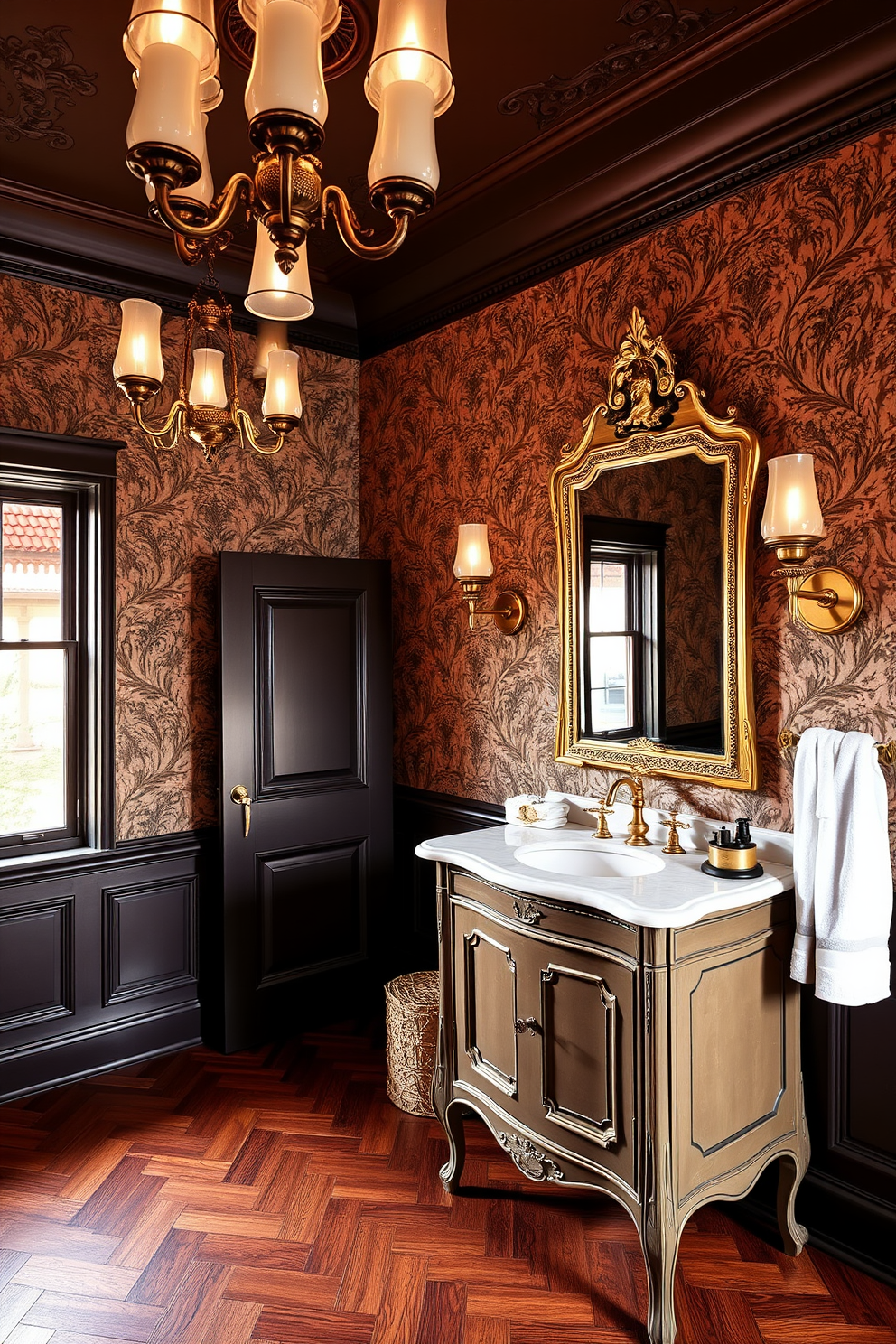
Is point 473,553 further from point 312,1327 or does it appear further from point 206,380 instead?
point 312,1327

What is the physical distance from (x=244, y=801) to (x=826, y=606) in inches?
84.4

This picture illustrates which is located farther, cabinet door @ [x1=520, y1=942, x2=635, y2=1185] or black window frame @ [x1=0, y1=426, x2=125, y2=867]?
black window frame @ [x1=0, y1=426, x2=125, y2=867]

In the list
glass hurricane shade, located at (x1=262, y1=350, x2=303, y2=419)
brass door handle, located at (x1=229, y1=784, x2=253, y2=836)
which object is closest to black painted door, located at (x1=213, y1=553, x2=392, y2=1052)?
brass door handle, located at (x1=229, y1=784, x2=253, y2=836)

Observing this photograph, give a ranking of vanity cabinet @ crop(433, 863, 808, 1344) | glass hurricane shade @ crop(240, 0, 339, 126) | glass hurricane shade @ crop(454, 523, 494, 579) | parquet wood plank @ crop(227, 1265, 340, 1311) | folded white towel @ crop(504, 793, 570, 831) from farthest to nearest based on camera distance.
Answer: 1. glass hurricane shade @ crop(454, 523, 494, 579)
2. folded white towel @ crop(504, 793, 570, 831)
3. parquet wood plank @ crop(227, 1265, 340, 1311)
4. vanity cabinet @ crop(433, 863, 808, 1344)
5. glass hurricane shade @ crop(240, 0, 339, 126)

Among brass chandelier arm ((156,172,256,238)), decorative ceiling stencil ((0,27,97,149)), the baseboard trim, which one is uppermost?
decorative ceiling stencil ((0,27,97,149))

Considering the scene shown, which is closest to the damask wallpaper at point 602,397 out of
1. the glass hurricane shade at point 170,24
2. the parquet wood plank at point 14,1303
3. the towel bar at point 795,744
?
the towel bar at point 795,744

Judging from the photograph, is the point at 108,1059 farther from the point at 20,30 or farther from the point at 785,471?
the point at 20,30

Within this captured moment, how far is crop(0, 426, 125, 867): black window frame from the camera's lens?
3.13m

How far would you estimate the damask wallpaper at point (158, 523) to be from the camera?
3.06m

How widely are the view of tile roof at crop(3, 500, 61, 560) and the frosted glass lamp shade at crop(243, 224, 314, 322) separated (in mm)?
1670

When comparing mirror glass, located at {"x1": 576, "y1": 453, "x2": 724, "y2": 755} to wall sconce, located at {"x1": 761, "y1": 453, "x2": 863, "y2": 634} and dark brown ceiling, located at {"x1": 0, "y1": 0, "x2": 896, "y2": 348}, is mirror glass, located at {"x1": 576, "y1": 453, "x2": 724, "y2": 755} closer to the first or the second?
wall sconce, located at {"x1": 761, "y1": 453, "x2": 863, "y2": 634}

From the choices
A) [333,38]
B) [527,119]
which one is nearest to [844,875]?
[527,119]

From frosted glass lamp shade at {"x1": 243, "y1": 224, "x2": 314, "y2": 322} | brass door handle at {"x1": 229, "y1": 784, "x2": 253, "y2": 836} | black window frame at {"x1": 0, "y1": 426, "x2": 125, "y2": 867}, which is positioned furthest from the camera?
brass door handle at {"x1": 229, "y1": 784, "x2": 253, "y2": 836}

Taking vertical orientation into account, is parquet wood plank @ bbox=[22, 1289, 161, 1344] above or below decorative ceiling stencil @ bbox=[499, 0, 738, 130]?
below
